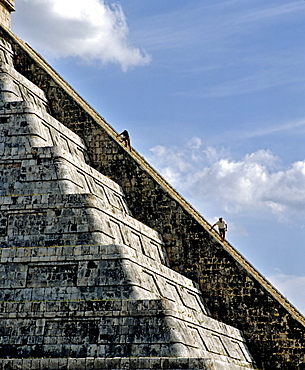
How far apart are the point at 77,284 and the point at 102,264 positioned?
787 millimetres

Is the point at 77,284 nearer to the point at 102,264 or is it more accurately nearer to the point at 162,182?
the point at 102,264

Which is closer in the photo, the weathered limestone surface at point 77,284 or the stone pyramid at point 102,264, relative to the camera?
the weathered limestone surface at point 77,284

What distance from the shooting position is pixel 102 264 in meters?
20.2

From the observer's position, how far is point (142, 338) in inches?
738

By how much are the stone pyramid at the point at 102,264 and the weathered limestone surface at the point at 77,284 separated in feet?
0.10

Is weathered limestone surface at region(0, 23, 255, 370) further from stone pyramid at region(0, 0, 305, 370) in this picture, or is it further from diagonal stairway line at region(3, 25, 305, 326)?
diagonal stairway line at region(3, 25, 305, 326)

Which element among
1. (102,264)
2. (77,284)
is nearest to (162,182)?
(102,264)

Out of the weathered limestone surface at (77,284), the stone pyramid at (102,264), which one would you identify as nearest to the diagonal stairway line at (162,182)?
the stone pyramid at (102,264)

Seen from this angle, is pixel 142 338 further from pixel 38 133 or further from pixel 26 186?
pixel 38 133

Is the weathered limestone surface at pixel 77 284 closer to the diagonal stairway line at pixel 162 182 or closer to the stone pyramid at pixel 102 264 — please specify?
the stone pyramid at pixel 102 264

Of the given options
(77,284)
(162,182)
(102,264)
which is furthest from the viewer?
(162,182)

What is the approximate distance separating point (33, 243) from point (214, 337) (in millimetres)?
5460

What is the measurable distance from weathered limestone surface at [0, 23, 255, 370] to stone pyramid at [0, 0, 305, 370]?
0.10 ft

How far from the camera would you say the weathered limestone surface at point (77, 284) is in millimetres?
18766
